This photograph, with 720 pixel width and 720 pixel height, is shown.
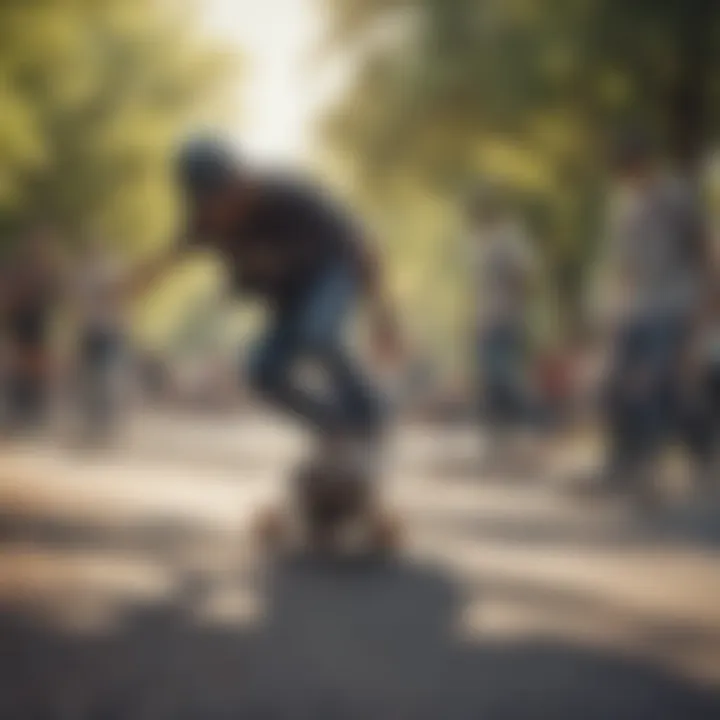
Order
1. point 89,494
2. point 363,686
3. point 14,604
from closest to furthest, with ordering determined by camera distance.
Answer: point 363,686 < point 14,604 < point 89,494

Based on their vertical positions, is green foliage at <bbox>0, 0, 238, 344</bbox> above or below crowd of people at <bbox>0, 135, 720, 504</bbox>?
above

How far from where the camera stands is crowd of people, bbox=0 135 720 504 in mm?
1106

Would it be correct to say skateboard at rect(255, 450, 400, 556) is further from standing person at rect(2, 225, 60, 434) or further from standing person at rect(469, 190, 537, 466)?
standing person at rect(2, 225, 60, 434)

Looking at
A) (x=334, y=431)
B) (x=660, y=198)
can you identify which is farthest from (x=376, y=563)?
(x=660, y=198)

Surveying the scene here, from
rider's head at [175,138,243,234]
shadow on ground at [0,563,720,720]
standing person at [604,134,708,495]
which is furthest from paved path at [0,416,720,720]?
rider's head at [175,138,243,234]

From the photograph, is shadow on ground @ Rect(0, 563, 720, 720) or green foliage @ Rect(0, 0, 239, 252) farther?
green foliage @ Rect(0, 0, 239, 252)

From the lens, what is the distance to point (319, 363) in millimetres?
1109

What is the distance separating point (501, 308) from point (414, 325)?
112mm

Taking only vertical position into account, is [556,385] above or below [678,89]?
below

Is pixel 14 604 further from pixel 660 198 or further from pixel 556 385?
pixel 660 198

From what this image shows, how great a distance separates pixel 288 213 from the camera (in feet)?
3.70

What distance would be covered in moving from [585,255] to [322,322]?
1.01 feet

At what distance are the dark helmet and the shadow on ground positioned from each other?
422 mm

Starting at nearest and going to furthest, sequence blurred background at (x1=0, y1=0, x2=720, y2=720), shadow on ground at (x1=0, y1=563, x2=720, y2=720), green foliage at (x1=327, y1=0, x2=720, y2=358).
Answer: shadow on ground at (x1=0, y1=563, x2=720, y2=720), blurred background at (x1=0, y1=0, x2=720, y2=720), green foliage at (x1=327, y1=0, x2=720, y2=358)
